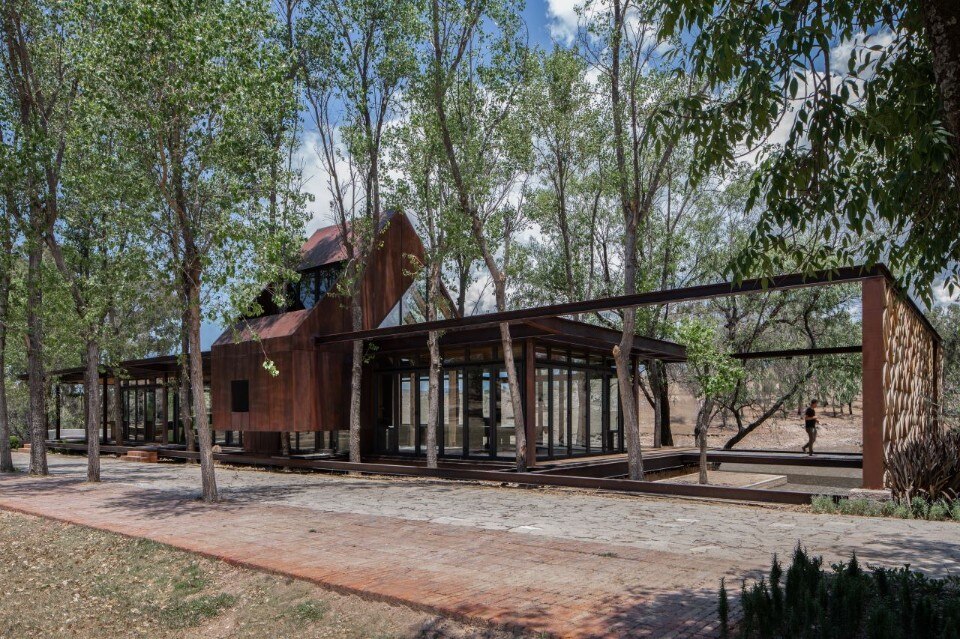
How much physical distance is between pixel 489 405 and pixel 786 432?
92.4 feet

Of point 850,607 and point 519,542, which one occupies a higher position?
point 850,607

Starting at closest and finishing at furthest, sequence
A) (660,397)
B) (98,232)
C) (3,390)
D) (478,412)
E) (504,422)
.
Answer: (98,232)
(3,390)
(504,422)
(478,412)
(660,397)

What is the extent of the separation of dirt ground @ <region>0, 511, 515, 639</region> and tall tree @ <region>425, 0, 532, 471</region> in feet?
31.1

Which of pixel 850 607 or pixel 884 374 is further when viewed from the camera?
pixel 884 374

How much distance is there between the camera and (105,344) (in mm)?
15602

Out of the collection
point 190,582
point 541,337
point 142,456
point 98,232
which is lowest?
point 142,456

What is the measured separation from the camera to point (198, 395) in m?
11.6

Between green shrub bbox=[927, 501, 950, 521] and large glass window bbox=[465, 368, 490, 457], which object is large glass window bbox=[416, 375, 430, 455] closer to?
large glass window bbox=[465, 368, 490, 457]

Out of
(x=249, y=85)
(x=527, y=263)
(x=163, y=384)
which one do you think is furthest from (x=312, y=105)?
(x=163, y=384)

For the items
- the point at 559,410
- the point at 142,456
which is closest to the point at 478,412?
the point at 559,410

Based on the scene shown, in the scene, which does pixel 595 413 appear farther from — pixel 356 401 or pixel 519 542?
pixel 519 542

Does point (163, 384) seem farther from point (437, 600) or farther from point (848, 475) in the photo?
point (437, 600)

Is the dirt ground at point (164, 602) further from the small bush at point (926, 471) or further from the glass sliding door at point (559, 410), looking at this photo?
the glass sliding door at point (559, 410)

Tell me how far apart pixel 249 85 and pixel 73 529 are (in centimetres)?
659
